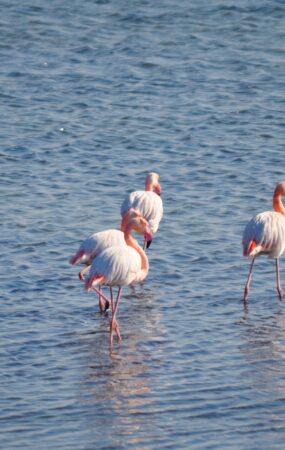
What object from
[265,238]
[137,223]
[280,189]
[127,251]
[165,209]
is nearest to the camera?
[127,251]

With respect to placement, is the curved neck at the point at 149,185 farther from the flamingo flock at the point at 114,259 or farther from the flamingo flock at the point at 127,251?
the flamingo flock at the point at 114,259

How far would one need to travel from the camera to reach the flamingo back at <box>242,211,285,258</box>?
394 inches

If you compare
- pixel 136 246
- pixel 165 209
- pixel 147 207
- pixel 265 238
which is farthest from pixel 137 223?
pixel 165 209

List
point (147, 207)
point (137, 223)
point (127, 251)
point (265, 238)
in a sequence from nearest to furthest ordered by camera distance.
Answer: point (127, 251) < point (137, 223) < point (265, 238) < point (147, 207)

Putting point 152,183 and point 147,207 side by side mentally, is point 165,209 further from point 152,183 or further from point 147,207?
point 147,207

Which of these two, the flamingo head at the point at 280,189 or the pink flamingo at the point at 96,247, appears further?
the flamingo head at the point at 280,189

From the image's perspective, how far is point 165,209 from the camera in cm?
1255

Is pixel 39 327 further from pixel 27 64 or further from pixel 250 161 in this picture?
pixel 27 64

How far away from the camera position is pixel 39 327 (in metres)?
9.06

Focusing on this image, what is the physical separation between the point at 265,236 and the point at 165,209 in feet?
8.80

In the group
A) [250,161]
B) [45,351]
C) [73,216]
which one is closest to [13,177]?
[73,216]

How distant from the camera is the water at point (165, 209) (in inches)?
294

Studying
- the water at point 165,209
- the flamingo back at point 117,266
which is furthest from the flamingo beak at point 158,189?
the flamingo back at point 117,266

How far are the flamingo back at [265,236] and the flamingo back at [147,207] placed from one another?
1438mm
